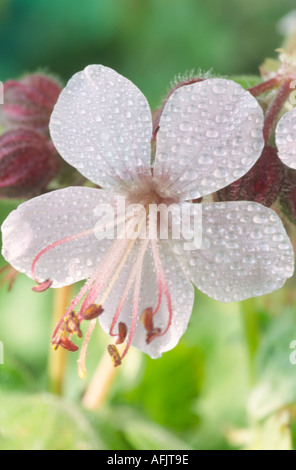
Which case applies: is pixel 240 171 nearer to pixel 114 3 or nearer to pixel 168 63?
pixel 168 63

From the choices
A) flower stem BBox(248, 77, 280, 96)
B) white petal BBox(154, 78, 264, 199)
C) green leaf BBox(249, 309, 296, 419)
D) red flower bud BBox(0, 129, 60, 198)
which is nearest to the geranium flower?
white petal BBox(154, 78, 264, 199)

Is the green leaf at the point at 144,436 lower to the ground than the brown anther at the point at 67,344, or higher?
lower

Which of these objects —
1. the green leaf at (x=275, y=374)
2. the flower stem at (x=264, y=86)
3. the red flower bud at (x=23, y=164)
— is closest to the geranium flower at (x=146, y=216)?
the flower stem at (x=264, y=86)

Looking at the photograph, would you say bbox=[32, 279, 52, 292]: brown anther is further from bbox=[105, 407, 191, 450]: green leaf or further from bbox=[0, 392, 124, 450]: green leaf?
bbox=[105, 407, 191, 450]: green leaf

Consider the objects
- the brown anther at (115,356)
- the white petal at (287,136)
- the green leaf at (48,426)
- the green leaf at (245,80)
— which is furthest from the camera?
the green leaf at (48,426)

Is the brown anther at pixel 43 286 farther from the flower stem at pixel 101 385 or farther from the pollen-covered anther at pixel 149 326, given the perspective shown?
the flower stem at pixel 101 385

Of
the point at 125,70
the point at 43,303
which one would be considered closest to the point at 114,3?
the point at 125,70
